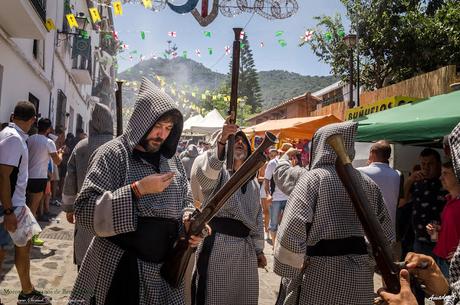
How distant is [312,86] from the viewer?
416ft

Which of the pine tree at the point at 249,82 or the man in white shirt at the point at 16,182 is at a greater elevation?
the pine tree at the point at 249,82

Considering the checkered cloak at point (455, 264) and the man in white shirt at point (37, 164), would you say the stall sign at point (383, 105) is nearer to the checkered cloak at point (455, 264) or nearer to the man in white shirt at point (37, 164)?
the man in white shirt at point (37, 164)

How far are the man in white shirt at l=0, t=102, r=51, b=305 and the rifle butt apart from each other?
2247mm

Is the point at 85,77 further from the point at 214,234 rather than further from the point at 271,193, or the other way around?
the point at 214,234

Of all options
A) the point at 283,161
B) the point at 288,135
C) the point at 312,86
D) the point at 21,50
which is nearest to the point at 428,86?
the point at 288,135

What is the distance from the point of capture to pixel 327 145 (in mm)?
2998

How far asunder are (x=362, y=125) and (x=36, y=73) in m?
9.04

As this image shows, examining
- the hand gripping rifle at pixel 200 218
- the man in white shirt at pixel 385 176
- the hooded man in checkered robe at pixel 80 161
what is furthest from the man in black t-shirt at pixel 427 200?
the hooded man in checkered robe at pixel 80 161

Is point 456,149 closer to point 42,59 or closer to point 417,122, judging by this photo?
point 417,122

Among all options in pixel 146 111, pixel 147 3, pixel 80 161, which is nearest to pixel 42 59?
pixel 147 3

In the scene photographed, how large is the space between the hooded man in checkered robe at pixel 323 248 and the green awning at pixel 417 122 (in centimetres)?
227

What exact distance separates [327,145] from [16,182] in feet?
9.62

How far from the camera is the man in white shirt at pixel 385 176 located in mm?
5168

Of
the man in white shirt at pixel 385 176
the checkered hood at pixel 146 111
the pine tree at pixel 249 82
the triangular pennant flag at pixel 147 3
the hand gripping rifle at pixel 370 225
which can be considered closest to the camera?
the hand gripping rifle at pixel 370 225
